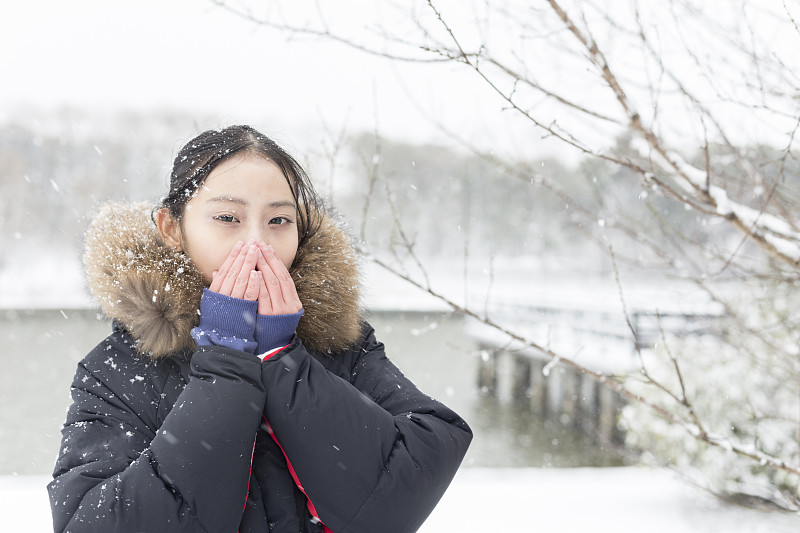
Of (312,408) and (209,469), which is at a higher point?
(312,408)

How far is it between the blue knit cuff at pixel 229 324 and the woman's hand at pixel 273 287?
26mm

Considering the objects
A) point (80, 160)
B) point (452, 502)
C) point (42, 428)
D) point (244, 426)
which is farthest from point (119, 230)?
point (80, 160)

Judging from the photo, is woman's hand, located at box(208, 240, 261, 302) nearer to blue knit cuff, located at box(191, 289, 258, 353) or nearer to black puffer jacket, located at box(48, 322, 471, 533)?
blue knit cuff, located at box(191, 289, 258, 353)

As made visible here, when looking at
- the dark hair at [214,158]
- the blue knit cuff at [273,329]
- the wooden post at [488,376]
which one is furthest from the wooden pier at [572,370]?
the blue knit cuff at [273,329]

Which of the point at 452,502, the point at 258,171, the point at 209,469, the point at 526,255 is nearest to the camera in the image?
the point at 209,469

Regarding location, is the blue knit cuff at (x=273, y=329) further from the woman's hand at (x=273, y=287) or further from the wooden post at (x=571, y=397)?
the wooden post at (x=571, y=397)

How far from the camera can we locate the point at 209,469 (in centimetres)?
116

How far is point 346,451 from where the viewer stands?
48.6 inches

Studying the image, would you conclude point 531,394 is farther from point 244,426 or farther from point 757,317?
point 244,426

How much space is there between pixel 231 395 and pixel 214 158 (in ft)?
1.84

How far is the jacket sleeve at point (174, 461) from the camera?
1.12 m

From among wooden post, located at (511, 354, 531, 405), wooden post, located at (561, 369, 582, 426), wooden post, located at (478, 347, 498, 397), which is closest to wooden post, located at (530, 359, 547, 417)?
wooden post, located at (511, 354, 531, 405)

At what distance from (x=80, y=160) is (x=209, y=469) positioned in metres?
41.9

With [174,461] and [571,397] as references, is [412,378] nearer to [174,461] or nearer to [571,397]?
[571,397]
